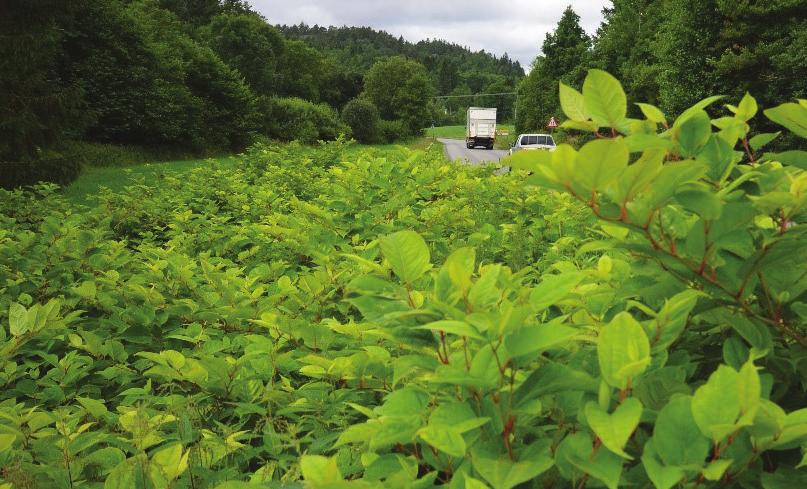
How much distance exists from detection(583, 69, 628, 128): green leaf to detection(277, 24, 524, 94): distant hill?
113m

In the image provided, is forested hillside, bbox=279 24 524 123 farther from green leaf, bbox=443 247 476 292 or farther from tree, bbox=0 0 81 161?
green leaf, bbox=443 247 476 292

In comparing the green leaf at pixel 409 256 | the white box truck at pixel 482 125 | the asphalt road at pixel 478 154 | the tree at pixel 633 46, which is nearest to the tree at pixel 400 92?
the white box truck at pixel 482 125

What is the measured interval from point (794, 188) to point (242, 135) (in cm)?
3240

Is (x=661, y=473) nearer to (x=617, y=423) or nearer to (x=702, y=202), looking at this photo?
(x=617, y=423)

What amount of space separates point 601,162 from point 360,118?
46803mm

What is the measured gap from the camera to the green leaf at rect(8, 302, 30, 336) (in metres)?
1.72

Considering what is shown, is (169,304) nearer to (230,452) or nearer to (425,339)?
(230,452)

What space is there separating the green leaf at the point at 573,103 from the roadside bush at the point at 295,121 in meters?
34.9

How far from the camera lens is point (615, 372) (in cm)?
75

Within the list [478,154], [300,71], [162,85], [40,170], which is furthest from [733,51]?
[300,71]

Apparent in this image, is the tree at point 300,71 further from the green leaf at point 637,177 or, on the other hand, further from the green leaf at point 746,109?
the green leaf at point 637,177

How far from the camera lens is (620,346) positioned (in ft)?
2.48

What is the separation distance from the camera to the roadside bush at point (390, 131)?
1971 inches

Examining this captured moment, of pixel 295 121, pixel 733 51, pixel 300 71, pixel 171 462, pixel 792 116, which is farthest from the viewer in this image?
pixel 300 71
